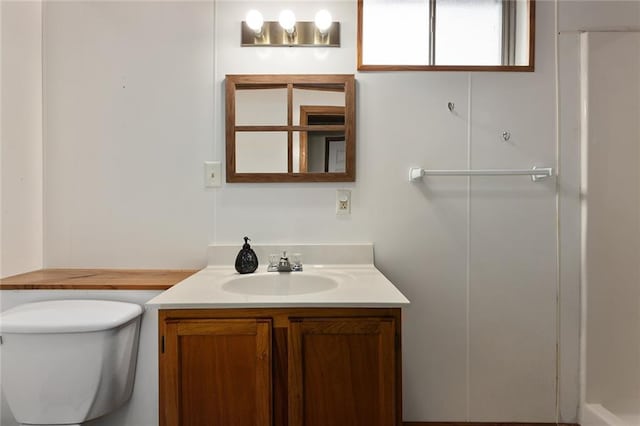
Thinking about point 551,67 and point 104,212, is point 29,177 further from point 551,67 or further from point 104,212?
point 551,67

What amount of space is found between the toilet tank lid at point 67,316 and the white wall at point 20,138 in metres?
0.35

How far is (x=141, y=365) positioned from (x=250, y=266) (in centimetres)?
52

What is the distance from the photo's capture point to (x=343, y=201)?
1547mm

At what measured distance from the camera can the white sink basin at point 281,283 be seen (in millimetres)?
1362

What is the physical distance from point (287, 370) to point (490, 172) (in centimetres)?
111

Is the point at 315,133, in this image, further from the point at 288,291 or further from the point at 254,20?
the point at 288,291

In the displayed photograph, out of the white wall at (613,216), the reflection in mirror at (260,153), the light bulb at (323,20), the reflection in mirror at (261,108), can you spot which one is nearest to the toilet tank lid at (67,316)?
the reflection in mirror at (260,153)

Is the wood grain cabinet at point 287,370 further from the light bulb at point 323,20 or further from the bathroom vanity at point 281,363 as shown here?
the light bulb at point 323,20

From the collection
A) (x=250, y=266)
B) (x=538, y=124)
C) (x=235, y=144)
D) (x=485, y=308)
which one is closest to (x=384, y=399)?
(x=250, y=266)

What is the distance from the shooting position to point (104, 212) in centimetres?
156

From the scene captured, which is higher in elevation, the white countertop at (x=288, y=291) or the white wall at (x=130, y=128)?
the white wall at (x=130, y=128)

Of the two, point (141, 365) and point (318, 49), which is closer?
point (141, 365)

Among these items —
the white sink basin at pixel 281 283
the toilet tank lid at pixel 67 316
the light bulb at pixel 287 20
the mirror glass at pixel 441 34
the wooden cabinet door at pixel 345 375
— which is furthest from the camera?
the mirror glass at pixel 441 34

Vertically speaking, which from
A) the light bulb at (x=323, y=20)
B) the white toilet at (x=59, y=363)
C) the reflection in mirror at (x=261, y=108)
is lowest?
the white toilet at (x=59, y=363)
